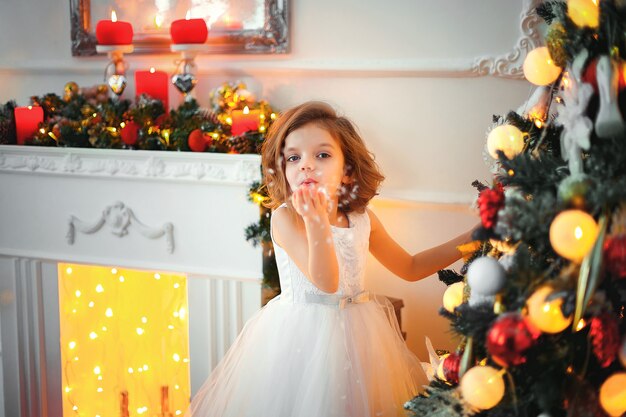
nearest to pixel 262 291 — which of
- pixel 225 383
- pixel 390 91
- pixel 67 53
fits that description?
pixel 225 383

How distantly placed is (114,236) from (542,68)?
5.17ft

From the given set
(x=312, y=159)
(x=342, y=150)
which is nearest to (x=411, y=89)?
(x=342, y=150)

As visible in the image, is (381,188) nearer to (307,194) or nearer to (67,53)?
(307,194)

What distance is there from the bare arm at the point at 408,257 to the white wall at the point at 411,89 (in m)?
0.28

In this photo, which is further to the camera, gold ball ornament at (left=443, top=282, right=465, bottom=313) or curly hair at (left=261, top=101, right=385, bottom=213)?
curly hair at (left=261, top=101, right=385, bottom=213)

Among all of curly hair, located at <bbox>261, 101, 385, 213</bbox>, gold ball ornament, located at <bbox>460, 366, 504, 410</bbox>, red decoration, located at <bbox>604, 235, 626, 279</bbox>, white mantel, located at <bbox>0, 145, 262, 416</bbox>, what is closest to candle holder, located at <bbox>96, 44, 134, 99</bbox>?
white mantel, located at <bbox>0, 145, 262, 416</bbox>

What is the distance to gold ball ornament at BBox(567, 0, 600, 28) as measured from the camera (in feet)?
3.57

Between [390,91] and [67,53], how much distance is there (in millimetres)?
1273

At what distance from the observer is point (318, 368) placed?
166 cm

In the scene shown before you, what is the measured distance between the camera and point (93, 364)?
2.67 metres

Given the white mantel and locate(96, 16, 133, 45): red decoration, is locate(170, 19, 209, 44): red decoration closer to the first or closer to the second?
locate(96, 16, 133, 45): red decoration

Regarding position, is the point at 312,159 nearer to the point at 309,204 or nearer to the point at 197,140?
the point at 309,204

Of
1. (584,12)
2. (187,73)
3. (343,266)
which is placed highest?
(584,12)

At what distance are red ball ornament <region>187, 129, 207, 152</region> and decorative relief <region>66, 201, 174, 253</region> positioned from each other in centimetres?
27
